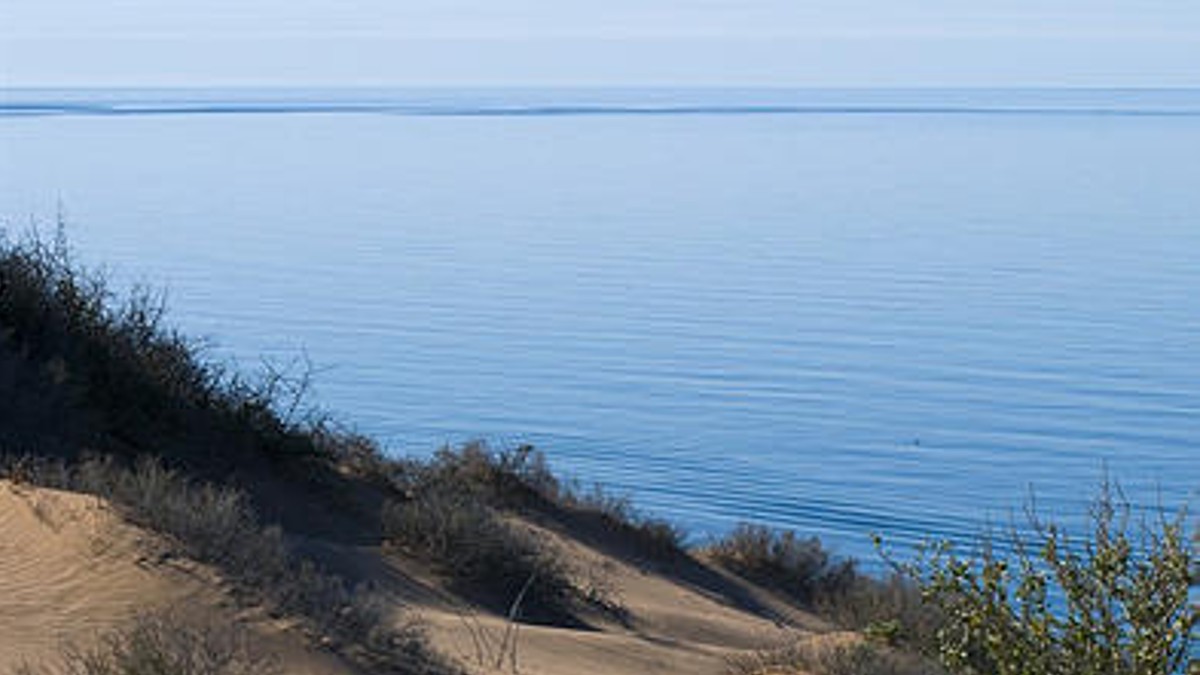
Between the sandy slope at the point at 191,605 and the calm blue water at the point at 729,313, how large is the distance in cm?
757

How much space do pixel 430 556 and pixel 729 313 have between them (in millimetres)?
23204

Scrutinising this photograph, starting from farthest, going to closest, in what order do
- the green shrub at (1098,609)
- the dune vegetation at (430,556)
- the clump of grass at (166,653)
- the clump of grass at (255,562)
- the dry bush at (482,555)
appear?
1. the dry bush at (482,555)
2. the clump of grass at (255,562)
3. the dune vegetation at (430,556)
4. the green shrub at (1098,609)
5. the clump of grass at (166,653)

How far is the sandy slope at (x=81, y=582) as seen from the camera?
10250 mm

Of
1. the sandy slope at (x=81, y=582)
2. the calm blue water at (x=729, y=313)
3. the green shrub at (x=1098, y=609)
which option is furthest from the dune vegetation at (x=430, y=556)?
the calm blue water at (x=729, y=313)

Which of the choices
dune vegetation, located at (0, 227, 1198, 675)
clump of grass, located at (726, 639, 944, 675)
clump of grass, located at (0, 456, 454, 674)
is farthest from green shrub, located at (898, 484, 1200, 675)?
clump of grass, located at (726, 639, 944, 675)

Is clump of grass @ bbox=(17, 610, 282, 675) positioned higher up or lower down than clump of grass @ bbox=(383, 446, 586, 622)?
lower down

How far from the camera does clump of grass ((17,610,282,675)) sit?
872 centimetres

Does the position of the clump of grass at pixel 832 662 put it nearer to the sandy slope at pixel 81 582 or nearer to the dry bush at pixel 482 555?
the dry bush at pixel 482 555

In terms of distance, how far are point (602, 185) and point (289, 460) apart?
57.1 metres

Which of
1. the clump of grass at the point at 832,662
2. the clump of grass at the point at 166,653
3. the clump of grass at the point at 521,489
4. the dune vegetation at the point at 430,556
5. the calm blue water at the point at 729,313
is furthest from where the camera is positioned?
the calm blue water at the point at 729,313

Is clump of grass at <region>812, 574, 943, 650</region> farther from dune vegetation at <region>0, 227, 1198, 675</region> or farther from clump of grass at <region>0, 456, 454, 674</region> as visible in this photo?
clump of grass at <region>0, 456, 454, 674</region>

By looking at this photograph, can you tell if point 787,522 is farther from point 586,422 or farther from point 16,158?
point 16,158

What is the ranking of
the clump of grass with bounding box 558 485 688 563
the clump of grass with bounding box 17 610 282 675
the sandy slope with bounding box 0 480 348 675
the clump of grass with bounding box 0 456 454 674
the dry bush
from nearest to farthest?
the clump of grass with bounding box 17 610 282 675
the sandy slope with bounding box 0 480 348 675
the clump of grass with bounding box 0 456 454 674
the dry bush
the clump of grass with bounding box 558 485 688 563

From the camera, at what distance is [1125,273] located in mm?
45188
